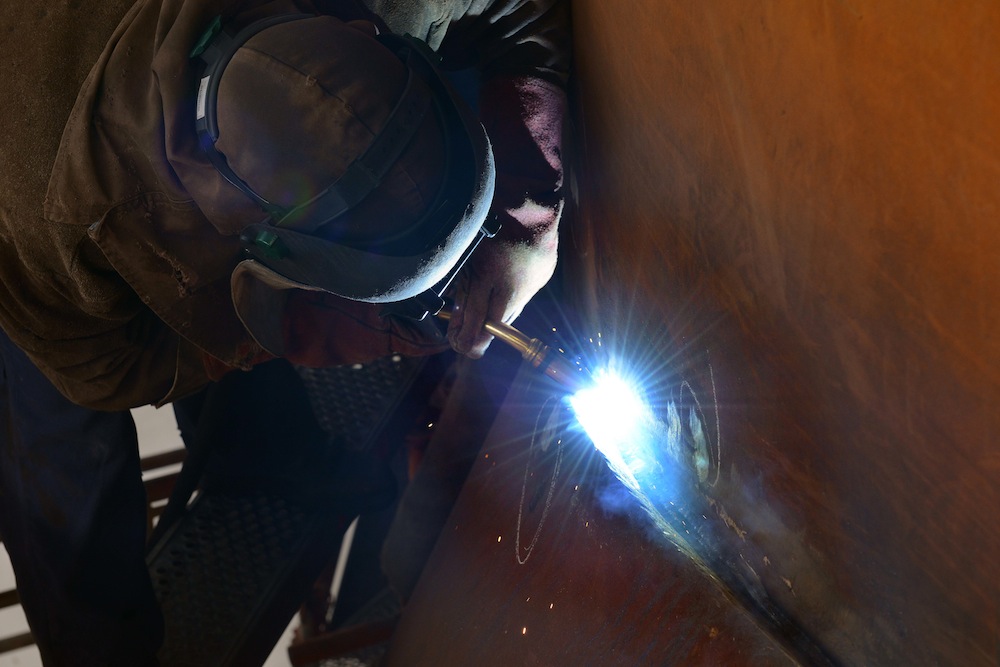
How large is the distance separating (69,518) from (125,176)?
3.50 ft

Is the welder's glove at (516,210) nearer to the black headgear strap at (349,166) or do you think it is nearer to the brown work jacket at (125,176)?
the brown work jacket at (125,176)

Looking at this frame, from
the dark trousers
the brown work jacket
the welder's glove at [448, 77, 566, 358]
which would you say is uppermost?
the welder's glove at [448, 77, 566, 358]

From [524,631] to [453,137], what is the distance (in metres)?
0.82

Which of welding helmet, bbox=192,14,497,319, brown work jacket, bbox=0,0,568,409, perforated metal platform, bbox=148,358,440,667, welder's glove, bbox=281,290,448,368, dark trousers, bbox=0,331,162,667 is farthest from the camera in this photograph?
perforated metal platform, bbox=148,358,440,667

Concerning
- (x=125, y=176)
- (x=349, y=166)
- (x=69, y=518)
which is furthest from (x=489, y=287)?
(x=69, y=518)

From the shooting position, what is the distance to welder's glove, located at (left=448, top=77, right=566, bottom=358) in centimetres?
160

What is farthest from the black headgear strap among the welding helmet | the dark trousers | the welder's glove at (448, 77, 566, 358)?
the dark trousers

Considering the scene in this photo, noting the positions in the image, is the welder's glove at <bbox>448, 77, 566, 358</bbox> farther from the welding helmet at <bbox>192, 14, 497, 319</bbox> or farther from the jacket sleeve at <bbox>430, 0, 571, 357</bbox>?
the welding helmet at <bbox>192, 14, 497, 319</bbox>

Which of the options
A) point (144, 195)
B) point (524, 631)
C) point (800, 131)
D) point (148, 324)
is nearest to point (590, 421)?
point (524, 631)

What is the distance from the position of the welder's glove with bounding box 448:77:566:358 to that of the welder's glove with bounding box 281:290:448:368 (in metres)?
0.24

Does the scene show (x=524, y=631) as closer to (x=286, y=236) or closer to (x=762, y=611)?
(x=762, y=611)

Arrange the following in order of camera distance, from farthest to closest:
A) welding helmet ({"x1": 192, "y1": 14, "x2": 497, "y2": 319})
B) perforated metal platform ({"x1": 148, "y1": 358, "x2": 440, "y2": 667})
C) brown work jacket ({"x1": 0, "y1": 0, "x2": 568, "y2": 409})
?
perforated metal platform ({"x1": 148, "y1": 358, "x2": 440, "y2": 667}), brown work jacket ({"x1": 0, "y1": 0, "x2": 568, "y2": 409}), welding helmet ({"x1": 192, "y1": 14, "x2": 497, "y2": 319})

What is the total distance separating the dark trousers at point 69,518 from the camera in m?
2.19

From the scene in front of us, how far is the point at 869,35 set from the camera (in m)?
0.65
